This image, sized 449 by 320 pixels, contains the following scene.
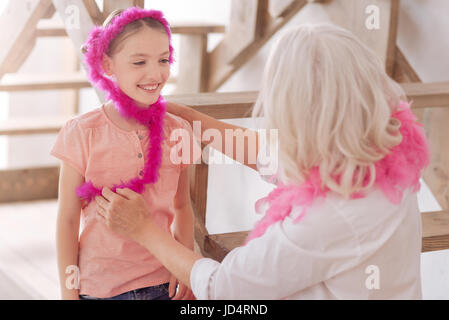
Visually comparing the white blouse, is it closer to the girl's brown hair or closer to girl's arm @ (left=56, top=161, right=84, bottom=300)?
girl's arm @ (left=56, top=161, right=84, bottom=300)

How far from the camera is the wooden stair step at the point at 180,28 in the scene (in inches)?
118

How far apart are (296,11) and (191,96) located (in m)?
1.13

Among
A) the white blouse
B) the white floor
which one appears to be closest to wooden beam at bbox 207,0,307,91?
the white floor

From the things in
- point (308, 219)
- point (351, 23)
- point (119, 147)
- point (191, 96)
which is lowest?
point (308, 219)

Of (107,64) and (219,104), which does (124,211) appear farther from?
(219,104)

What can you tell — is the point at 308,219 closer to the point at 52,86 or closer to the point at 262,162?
the point at 262,162

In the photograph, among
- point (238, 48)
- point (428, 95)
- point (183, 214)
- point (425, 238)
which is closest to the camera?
point (183, 214)

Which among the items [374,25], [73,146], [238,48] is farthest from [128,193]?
[238,48]

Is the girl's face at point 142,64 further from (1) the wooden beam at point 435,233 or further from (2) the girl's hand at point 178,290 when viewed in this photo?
(1) the wooden beam at point 435,233

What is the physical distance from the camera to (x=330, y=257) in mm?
1256

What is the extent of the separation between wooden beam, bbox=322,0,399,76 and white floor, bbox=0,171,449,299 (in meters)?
0.54

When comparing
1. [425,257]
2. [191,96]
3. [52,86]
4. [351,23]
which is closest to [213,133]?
[191,96]

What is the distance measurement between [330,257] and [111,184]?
19.8 inches

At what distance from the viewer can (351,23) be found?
2.57m
